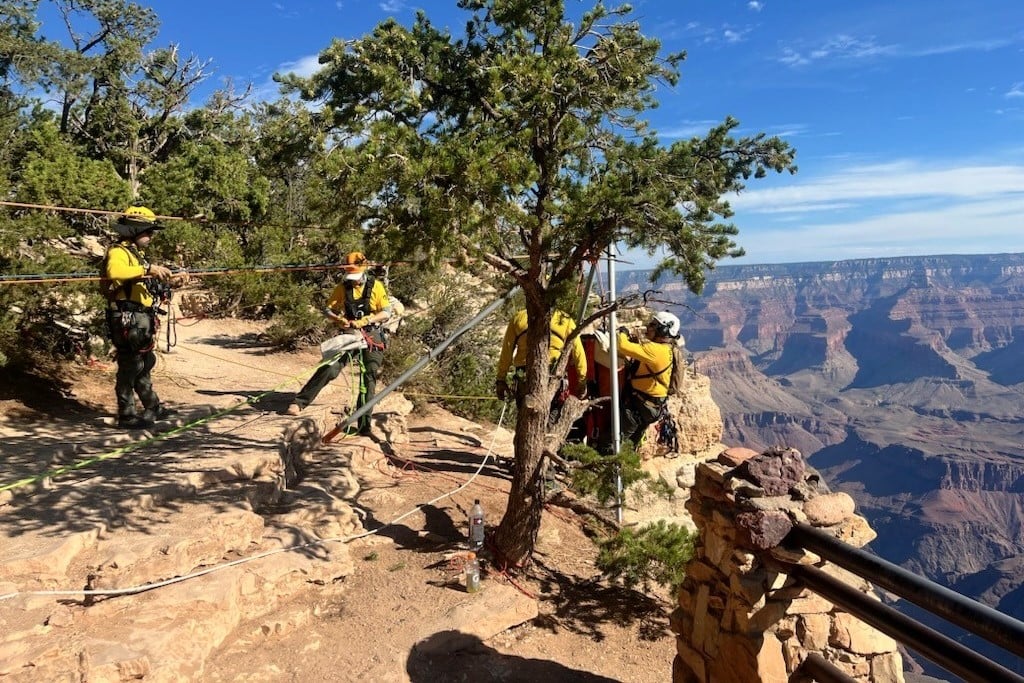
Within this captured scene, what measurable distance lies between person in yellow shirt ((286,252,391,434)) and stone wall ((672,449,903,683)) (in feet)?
16.2

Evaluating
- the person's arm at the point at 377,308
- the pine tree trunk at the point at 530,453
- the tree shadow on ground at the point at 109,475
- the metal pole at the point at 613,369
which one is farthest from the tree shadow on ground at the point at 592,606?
the person's arm at the point at 377,308

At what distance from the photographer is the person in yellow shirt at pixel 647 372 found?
770cm

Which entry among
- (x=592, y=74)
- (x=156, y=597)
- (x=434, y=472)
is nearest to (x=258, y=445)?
(x=434, y=472)

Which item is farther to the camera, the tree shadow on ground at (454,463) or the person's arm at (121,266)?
the tree shadow on ground at (454,463)

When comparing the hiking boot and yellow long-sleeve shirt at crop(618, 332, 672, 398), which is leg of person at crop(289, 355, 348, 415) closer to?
the hiking boot

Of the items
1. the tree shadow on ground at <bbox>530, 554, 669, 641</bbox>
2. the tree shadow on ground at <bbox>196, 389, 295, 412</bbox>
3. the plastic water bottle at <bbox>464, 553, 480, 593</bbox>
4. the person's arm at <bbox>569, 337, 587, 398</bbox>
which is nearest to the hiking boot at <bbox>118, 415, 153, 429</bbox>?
the tree shadow on ground at <bbox>196, 389, 295, 412</bbox>

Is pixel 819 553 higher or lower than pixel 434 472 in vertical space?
higher

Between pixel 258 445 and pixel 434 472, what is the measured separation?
6.86 ft

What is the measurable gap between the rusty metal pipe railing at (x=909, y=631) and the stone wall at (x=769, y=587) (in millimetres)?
148

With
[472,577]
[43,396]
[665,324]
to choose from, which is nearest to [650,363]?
[665,324]

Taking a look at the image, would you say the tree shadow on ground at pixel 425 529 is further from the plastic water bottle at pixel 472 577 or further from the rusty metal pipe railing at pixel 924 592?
the rusty metal pipe railing at pixel 924 592

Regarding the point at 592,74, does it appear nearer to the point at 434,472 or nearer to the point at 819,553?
the point at 819,553

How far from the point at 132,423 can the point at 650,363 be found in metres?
5.99

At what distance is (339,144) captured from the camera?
4.87 meters
